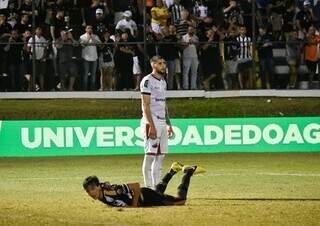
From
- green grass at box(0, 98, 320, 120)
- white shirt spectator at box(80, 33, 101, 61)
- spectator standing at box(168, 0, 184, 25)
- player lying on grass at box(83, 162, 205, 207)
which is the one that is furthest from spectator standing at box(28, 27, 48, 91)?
player lying on grass at box(83, 162, 205, 207)

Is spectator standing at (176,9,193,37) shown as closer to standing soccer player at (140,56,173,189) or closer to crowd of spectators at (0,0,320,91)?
crowd of spectators at (0,0,320,91)

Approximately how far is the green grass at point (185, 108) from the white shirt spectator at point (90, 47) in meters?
1.67

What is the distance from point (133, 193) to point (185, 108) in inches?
594

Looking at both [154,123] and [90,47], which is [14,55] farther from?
[154,123]

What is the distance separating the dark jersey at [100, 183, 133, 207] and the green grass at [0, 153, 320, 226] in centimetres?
14

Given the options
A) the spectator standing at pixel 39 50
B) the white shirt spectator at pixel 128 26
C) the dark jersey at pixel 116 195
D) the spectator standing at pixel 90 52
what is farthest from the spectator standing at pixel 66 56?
the dark jersey at pixel 116 195

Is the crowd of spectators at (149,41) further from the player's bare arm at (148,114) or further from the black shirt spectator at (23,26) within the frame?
the player's bare arm at (148,114)

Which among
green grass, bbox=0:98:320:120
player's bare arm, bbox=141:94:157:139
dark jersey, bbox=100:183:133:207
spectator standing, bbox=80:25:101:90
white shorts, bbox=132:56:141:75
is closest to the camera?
dark jersey, bbox=100:183:133:207

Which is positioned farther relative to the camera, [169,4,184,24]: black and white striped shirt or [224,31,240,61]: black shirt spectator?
[224,31,240,61]: black shirt spectator

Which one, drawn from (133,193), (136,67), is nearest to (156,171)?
(133,193)

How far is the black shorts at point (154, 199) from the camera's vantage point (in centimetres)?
1534

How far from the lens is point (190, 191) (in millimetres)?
18266

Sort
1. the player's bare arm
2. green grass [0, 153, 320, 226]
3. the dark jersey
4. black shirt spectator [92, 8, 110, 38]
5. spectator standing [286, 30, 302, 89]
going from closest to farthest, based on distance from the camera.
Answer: green grass [0, 153, 320, 226], the dark jersey, the player's bare arm, black shirt spectator [92, 8, 110, 38], spectator standing [286, 30, 302, 89]

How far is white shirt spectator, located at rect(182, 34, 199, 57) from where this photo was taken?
A: 94.6 ft
